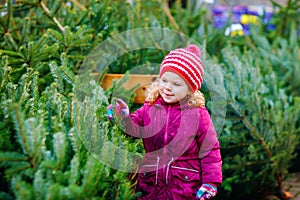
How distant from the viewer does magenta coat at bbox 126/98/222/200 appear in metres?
2.65

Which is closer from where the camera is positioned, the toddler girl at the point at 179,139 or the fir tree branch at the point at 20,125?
the fir tree branch at the point at 20,125

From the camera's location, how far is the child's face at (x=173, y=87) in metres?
2.67

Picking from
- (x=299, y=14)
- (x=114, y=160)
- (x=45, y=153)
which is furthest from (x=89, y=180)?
(x=299, y=14)

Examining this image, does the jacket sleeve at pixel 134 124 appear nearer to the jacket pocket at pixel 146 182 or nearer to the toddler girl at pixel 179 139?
the toddler girl at pixel 179 139

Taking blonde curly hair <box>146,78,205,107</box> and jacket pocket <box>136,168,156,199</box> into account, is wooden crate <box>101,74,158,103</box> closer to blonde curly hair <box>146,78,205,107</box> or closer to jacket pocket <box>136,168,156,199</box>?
blonde curly hair <box>146,78,205,107</box>

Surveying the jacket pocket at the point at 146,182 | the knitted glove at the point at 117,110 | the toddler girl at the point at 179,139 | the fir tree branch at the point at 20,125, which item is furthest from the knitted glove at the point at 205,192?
the fir tree branch at the point at 20,125

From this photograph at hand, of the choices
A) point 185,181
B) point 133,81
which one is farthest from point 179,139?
point 133,81

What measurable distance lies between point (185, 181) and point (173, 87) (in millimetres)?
517

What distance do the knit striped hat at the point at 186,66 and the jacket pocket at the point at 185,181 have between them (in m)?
0.46

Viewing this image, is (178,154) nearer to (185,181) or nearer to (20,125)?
(185,181)

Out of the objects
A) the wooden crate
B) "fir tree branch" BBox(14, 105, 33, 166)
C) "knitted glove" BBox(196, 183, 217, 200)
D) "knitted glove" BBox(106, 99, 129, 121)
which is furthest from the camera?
the wooden crate

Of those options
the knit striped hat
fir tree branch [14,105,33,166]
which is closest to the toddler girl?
the knit striped hat

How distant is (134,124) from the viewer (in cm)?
278

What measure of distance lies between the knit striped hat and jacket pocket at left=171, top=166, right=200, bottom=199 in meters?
0.46
